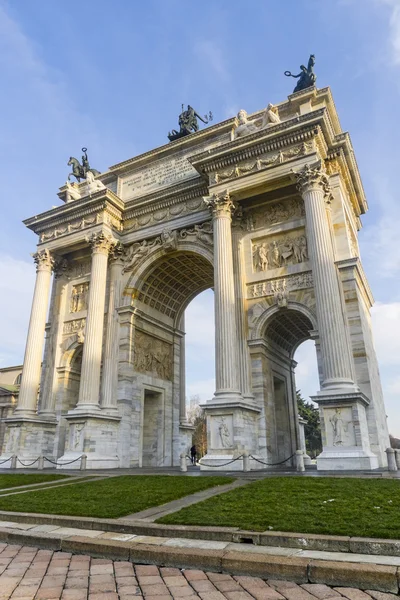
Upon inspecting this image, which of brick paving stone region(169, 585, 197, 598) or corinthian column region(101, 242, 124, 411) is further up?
corinthian column region(101, 242, 124, 411)

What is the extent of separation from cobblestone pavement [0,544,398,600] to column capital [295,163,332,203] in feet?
59.3

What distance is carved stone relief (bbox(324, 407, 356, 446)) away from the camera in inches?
619

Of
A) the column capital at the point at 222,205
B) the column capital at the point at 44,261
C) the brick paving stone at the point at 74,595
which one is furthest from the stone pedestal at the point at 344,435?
the column capital at the point at 44,261

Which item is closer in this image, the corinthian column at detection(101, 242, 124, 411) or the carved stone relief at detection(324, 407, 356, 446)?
the carved stone relief at detection(324, 407, 356, 446)

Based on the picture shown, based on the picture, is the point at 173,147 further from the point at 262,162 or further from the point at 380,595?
the point at 380,595

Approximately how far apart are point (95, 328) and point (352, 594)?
21440 mm

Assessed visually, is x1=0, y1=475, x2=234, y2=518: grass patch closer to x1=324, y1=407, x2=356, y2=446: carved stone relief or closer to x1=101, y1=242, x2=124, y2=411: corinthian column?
x1=324, y1=407, x2=356, y2=446: carved stone relief

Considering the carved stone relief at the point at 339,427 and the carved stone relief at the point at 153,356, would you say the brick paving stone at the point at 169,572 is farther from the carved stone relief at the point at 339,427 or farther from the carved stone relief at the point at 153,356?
the carved stone relief at the point at 153,356

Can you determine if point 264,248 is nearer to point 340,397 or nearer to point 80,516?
point 340,397

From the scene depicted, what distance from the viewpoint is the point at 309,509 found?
7688mm

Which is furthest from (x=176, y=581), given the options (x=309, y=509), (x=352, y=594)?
(x=309, y=509)

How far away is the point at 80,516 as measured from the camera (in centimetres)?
817

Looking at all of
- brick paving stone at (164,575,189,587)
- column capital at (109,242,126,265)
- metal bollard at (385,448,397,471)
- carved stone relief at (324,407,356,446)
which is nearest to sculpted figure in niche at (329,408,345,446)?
carved stone relief at (324,407,356,446)

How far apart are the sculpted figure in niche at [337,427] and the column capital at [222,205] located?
11.4 m
